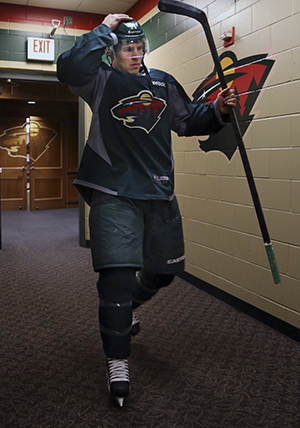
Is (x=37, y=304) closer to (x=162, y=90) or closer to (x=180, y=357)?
(x=180, y=357)

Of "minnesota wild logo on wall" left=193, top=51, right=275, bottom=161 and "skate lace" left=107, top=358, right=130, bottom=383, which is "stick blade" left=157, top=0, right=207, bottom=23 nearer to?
"minnesota wild logo on wall" left=193, top=51, right=275, bottom=161

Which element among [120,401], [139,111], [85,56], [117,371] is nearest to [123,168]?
[139,111]

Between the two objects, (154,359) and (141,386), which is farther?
(154,359)

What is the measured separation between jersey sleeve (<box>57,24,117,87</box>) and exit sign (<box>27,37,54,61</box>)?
3259 millimetres

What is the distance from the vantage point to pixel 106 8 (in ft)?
15.1

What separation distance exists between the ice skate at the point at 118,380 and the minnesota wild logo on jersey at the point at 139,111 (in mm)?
953

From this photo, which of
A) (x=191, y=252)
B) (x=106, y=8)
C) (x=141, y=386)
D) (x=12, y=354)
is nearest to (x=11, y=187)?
(x=106, y=8)

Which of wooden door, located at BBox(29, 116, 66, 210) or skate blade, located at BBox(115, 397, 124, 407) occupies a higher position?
wooden door, located at BBox(29, 116, 66, 210)

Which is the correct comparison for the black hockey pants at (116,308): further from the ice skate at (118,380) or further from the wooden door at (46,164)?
the wooden door at (46,164)

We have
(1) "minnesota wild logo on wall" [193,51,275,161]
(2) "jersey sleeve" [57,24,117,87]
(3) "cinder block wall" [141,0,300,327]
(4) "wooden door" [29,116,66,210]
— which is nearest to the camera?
(2) "jersey sleeve" [57,24,117,87]

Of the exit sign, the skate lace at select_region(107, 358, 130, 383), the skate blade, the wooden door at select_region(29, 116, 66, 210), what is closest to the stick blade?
the skate lace at select_region(107, 358, 130, 383)

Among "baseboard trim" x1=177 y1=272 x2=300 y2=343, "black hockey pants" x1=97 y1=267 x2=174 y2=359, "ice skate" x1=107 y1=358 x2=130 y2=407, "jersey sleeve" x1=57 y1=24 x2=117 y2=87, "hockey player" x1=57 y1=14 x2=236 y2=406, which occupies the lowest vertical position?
"baseboard trim" x1=177 y1=272 x2=300 y2=343

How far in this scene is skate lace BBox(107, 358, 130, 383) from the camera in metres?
1.66

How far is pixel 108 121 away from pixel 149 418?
1158mm
